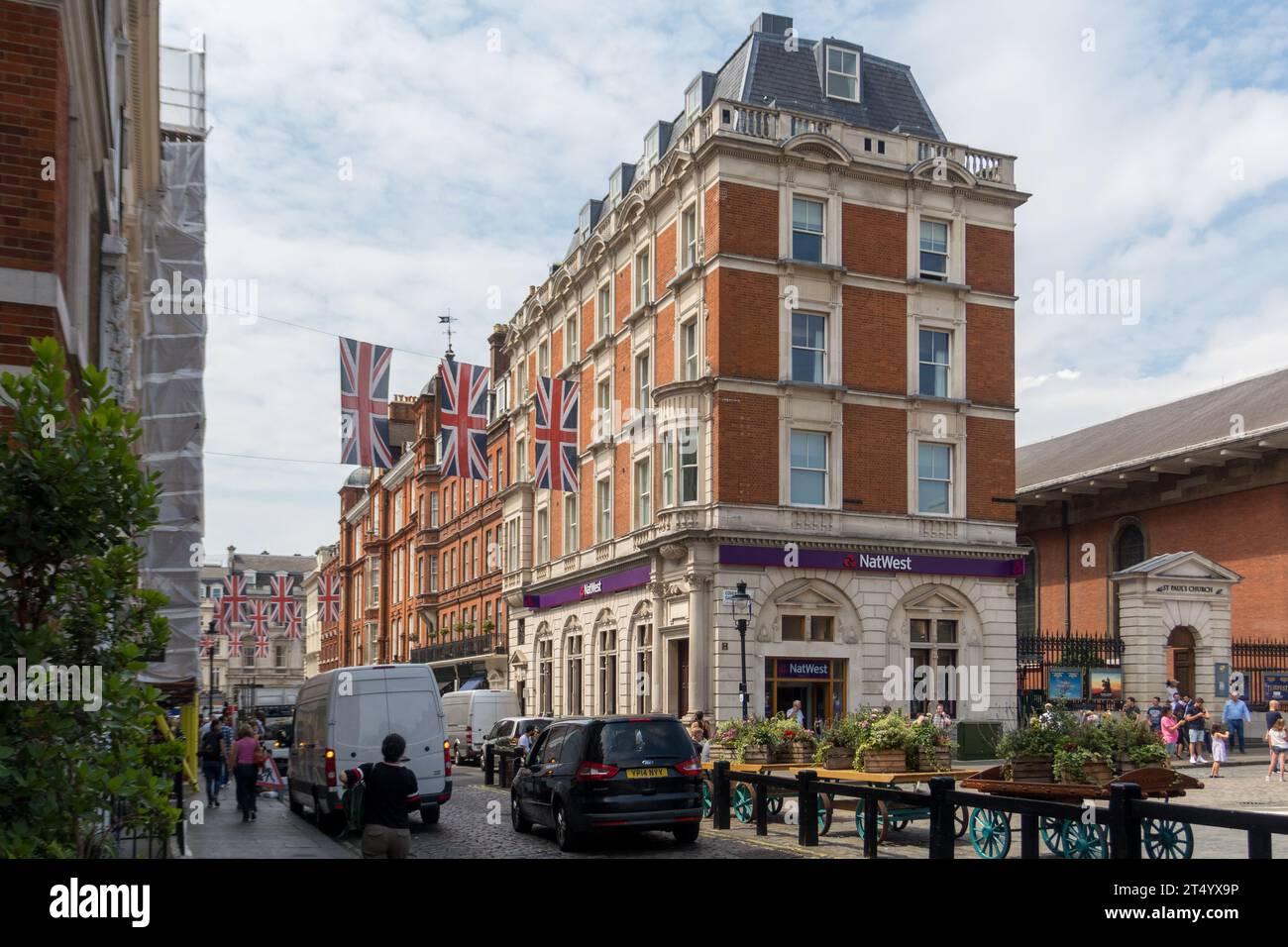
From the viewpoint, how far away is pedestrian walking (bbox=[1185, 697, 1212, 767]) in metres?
33.9

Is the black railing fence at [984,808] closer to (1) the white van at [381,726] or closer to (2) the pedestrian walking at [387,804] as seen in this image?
(1) the white van at [381,726]

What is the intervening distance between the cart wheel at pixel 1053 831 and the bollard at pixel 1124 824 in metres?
1.61

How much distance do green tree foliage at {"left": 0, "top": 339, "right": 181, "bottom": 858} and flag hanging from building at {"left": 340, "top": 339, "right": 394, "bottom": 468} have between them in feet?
67.0

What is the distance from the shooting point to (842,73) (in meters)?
42.5

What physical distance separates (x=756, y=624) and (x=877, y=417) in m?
7.34

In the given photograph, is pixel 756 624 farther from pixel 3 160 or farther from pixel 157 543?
pixel 3 160

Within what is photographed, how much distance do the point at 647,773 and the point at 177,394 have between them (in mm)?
13012

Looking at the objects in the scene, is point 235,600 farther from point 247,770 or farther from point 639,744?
point 639,744

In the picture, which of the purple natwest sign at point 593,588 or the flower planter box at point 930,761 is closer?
the flower planter box at point 930,761

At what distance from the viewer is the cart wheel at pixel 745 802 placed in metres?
20.7

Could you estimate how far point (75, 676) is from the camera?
6.68m

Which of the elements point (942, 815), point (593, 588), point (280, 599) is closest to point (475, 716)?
point (593, 588)

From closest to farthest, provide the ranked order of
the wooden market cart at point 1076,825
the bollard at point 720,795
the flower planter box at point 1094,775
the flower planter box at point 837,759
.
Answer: the wooden market cart at point 1076,825 < the flower planter box at point 1094,775 < the bollard at point 720,795 < the flower planter box at point 837,759

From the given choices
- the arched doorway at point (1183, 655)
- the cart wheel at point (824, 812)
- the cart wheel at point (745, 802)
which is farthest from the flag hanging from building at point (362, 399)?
the arched doorway at point (1183, 655)
